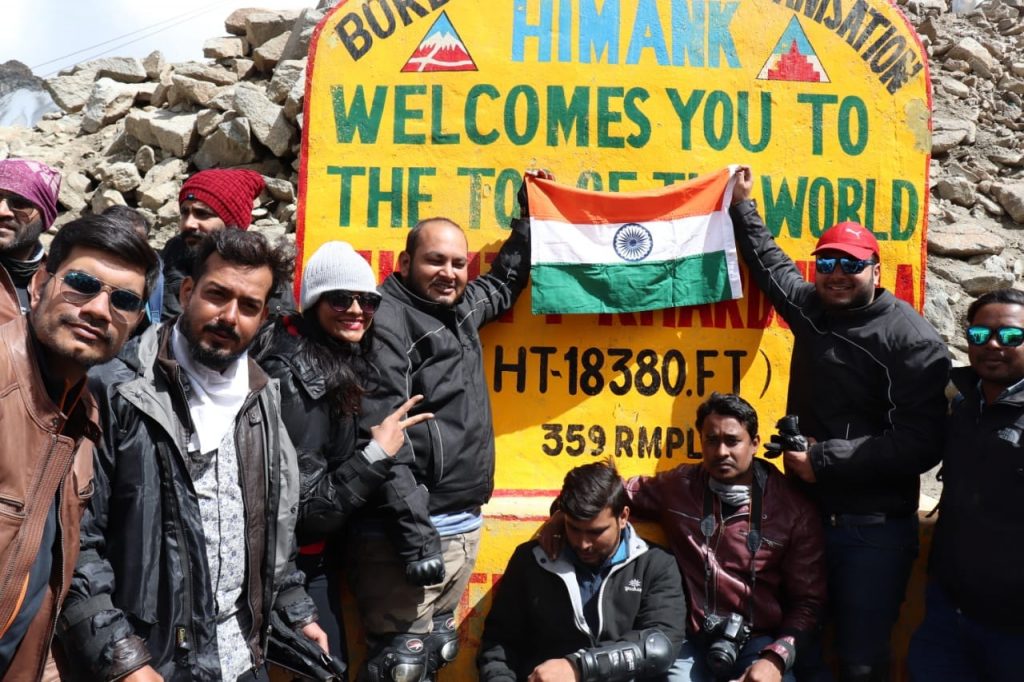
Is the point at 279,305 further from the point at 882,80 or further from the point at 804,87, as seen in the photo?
the point at 882,80

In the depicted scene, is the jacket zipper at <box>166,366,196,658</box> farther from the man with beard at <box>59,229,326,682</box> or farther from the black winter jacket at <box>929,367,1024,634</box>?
the black winter jacket at <box>929,367,1024,634</box>

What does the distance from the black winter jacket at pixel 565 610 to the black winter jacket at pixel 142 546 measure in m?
1.59

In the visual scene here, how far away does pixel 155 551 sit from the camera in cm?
327

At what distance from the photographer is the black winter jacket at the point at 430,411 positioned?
13.9 ft

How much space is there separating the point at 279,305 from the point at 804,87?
3443 mm

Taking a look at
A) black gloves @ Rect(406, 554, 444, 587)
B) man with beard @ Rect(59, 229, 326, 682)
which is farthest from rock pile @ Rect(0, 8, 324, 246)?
man with beard @ Rect(59, 229, 326, 682)

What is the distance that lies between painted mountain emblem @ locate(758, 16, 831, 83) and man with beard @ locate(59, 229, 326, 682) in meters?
3.59

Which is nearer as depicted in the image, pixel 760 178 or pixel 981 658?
pixel 981 658

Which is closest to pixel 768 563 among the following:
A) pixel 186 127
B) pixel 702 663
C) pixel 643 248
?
pixel 702 663

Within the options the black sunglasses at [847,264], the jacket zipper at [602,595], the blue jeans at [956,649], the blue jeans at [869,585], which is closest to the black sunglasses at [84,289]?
the jacket zipper at [602,595]

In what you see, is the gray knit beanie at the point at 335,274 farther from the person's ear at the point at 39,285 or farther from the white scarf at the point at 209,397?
the person's ear at the point at 39,285

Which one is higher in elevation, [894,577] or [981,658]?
[894,577]

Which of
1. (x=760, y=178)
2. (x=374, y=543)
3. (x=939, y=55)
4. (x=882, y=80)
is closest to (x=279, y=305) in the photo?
(x=374, y=543)

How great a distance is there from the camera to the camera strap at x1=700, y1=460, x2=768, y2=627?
472 centimetres
